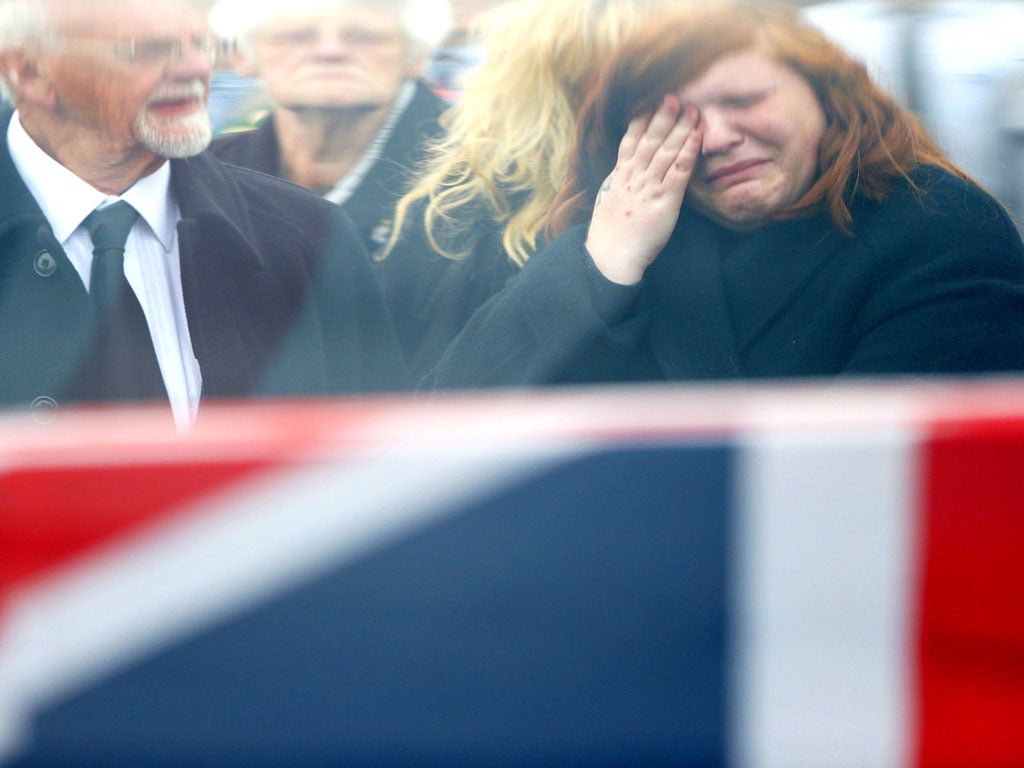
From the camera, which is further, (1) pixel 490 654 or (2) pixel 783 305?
(2) pixel 783 305

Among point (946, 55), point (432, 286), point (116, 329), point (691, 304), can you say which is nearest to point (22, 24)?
point (116, 329)

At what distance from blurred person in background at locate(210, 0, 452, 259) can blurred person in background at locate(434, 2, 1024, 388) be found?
0.26m

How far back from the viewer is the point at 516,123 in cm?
199

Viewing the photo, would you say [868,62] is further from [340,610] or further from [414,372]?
[340,610]

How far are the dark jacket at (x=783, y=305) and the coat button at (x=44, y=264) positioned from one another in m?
0.64

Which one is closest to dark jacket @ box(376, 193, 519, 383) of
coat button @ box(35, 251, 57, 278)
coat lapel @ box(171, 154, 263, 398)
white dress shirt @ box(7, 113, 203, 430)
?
coat lapel @ box(171, 154, 263, 398)

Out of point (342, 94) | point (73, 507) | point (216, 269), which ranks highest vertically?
point (342, 94)

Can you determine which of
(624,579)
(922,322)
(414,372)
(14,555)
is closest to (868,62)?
(922,322)

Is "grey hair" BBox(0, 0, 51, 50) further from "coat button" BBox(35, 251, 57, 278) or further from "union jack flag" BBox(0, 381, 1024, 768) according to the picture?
"union jack flag" BBox(0, 381, 1024, 768)

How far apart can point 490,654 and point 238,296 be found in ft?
3.20

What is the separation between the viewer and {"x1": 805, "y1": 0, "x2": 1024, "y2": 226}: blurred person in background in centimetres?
188

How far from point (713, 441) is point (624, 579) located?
0.55ft

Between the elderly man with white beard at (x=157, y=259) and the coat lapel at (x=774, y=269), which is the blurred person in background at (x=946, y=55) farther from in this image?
the elderly man with white beard at (x=157, y=259)

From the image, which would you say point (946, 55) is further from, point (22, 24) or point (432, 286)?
point (22, 24)
